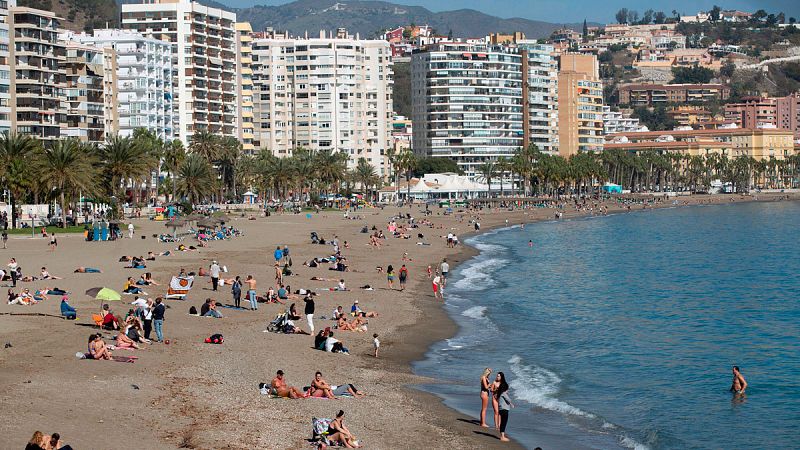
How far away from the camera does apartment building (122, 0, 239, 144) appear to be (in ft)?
463

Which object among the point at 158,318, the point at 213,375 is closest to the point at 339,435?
the point at 213,375

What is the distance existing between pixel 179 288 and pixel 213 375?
43.1 ft

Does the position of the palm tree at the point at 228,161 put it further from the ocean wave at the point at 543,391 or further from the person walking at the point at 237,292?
the ocean wave at the point at 543,391

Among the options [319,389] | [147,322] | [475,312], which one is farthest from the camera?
[475,312]

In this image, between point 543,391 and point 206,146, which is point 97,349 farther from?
point 206,146

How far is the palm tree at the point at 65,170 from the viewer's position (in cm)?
6869

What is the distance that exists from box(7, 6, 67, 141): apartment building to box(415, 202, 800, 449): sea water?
48.2 m

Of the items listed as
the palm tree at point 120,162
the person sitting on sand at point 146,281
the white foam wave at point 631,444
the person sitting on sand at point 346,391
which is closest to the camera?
the white foam wave at point 631,444

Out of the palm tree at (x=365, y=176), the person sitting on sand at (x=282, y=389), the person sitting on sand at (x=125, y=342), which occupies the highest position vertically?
the palm tree at (x=365, y=176)

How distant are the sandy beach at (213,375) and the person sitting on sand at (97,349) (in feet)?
0.74

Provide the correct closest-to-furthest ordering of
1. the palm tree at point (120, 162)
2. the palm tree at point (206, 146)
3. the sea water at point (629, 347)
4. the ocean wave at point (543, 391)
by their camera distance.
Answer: the ocean wave at point (543, 391) < the sea water at point (629, 347) < the palm tree at point (120, 162) < the palm tree at point (206, 146)

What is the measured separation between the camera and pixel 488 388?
2303cm

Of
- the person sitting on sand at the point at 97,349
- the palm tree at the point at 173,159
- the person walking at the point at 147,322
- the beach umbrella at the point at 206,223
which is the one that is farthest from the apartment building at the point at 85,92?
the person sitting on sand at the point at 97,349

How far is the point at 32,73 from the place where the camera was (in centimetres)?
10131
